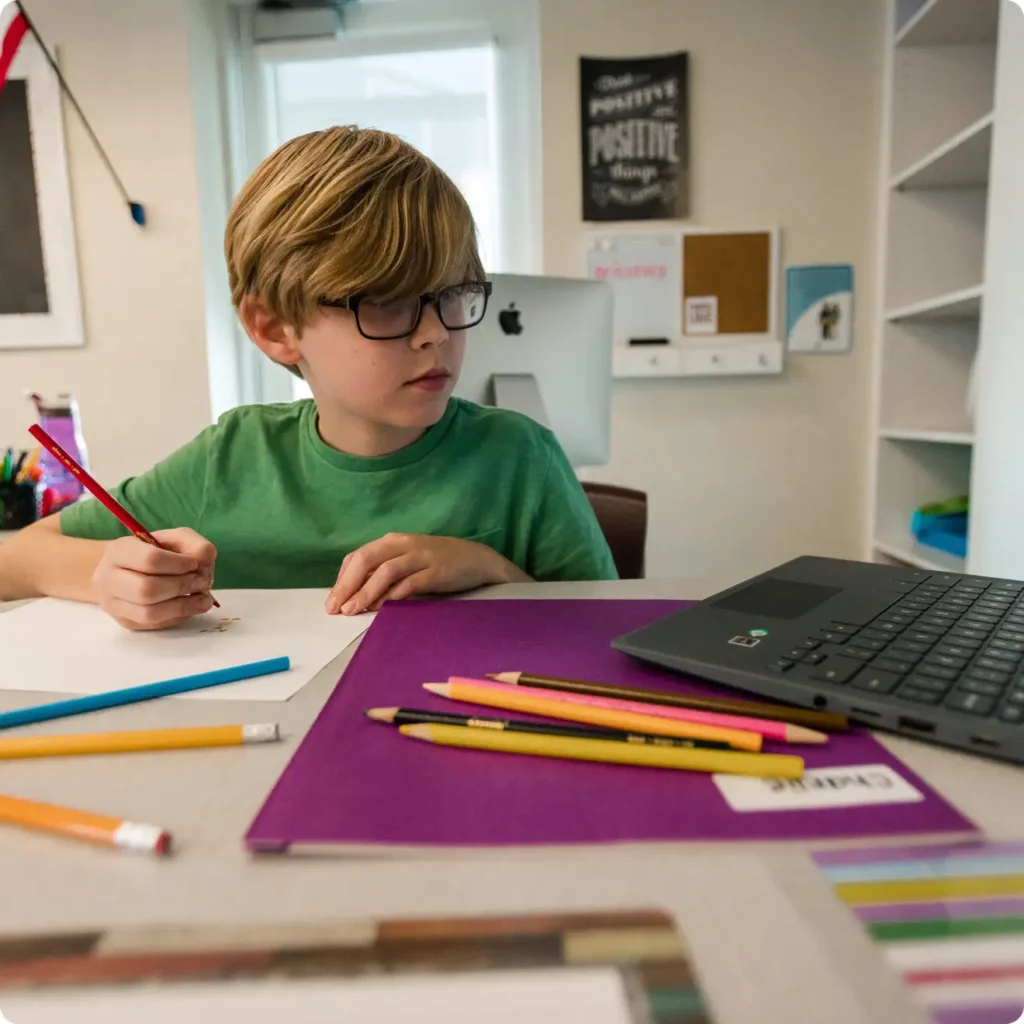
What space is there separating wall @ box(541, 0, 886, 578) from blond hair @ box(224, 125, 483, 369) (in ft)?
4.19

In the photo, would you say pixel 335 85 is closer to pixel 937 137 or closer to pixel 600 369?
pixel 600 369

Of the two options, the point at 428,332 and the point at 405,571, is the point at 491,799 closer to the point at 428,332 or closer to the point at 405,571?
the point at 405,571

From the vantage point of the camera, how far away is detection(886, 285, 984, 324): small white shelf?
55.9 inches

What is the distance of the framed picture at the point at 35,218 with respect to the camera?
1.81 meters

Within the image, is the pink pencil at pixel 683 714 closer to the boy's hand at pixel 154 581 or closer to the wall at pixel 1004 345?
the boy's hand at pixel 154 581

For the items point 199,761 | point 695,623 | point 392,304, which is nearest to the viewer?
point 199,761

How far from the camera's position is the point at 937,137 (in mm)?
1718

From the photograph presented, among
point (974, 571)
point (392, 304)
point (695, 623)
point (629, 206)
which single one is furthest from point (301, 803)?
point (629, 206)

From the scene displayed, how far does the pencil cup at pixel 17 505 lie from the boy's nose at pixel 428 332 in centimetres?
121

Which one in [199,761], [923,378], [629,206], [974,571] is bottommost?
[974,571]

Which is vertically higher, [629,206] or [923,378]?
[629,206]

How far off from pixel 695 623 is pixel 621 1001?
280mm

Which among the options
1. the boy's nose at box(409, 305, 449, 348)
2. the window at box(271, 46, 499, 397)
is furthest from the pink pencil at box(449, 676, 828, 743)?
the window at box(271, 46, 499, 397)

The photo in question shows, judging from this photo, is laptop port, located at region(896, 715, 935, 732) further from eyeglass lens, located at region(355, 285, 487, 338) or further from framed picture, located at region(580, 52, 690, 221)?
framed picture, located at region(580, 52, 690, 221)
